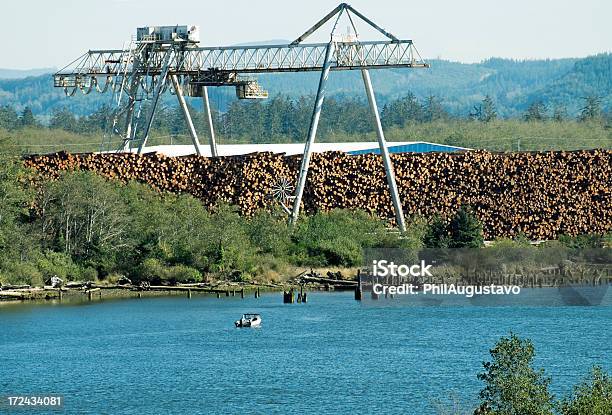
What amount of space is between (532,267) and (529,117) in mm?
74121

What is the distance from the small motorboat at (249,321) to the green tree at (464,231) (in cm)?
1231

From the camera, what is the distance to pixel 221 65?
59.9 metres

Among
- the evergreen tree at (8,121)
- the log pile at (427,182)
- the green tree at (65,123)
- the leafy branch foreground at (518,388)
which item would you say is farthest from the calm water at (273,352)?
the green tree at (65,123)

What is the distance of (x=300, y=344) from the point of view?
44031mm

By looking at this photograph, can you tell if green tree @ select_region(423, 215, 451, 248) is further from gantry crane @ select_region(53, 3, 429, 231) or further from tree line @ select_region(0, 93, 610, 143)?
tree line @ select_region(0, 93, 610, 143)

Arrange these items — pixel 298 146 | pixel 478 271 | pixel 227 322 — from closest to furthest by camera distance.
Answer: pixel 227 322, pixel 478 271, pixel 298 146

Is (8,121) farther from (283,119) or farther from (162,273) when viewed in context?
(162,273)

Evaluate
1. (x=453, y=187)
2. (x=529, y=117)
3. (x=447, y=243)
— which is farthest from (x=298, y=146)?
(x=529, y=117)

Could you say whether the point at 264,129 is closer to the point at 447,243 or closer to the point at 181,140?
the point at 181,140

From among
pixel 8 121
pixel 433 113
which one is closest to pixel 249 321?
pixel 8 121

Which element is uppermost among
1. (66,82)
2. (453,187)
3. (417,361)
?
(66,82)

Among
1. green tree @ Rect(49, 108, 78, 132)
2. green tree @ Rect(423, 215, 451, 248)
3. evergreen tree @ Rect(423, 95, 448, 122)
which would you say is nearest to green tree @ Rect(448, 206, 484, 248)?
green tree @ Rect(423, 215, 451, 248)

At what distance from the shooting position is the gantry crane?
5762 cm

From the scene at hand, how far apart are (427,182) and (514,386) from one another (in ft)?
111
